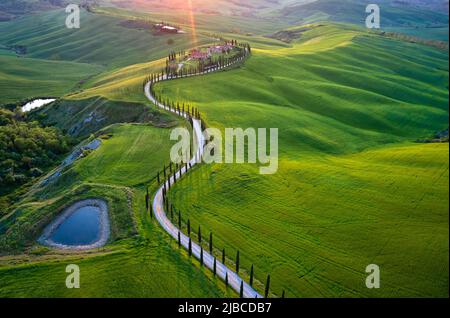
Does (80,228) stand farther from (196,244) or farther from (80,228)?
(196,244)

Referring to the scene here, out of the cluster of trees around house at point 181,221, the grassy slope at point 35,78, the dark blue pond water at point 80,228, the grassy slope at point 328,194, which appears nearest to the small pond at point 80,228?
the dark blue pond water at point 80,228

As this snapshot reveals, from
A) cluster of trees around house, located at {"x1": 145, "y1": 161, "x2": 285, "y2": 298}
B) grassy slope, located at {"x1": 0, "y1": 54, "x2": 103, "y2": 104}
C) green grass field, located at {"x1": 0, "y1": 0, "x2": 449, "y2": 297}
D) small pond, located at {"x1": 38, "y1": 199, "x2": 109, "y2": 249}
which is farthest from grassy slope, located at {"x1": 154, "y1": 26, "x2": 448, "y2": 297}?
grassy slope, located at {"x1": 0, "y1": 54, "x2": 103, "y2": 104}

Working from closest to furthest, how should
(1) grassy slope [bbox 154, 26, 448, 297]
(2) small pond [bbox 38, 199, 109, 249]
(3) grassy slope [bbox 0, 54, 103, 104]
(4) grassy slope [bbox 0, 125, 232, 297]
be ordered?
(4) grassy slope [bbox 0, 125, 232, 297]
(1) grassy slope [bbox 154, 26, 448, 297]
(2) small pond [bbox 38, 199, 109, 249]
(3) grassy slope [bbox 0, 54, 103, 104]

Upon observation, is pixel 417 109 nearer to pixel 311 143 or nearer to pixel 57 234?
pixel 311 143

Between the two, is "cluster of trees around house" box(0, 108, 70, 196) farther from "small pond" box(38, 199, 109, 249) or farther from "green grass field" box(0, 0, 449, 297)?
"small pond" box(38, 199, 109, 249)

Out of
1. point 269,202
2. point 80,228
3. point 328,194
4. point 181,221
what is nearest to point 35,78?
point 80,228
